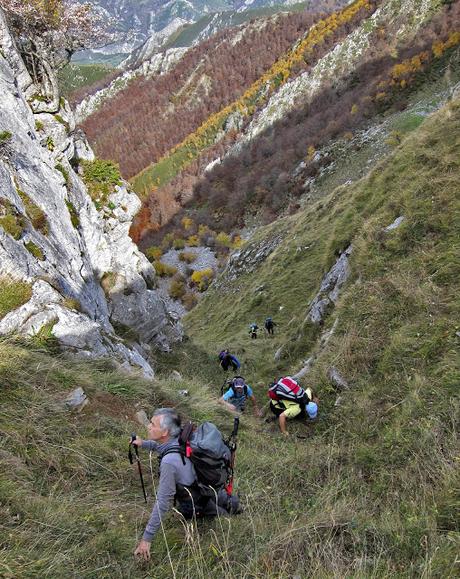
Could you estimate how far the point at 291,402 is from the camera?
8.21 metres

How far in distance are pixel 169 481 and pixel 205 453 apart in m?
0.40

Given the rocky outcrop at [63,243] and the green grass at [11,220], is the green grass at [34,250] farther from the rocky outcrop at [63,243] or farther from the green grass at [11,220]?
the green grass at [11,220]

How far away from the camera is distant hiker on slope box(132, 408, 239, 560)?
3.40 m

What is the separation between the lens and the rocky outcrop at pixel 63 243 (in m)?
8.37

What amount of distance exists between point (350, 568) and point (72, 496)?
2.98 metres

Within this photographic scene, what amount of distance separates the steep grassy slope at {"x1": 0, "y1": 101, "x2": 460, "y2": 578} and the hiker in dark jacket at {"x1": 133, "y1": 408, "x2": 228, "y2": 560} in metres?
0.24

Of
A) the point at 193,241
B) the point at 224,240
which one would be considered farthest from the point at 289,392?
the point at 193,241

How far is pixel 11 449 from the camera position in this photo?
4.59m

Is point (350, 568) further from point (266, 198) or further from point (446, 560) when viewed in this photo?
point (266, 198)

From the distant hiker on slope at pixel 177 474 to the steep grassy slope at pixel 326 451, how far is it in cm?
26

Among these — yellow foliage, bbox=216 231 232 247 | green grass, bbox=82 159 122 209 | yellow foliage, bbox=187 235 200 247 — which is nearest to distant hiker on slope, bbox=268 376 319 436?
green grass, bbox=82 159 122 209

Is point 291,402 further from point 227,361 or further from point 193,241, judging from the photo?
point 193,241

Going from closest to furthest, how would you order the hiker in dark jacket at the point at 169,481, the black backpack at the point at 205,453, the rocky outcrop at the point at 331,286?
1. the hiker in dark jacket at the point at 169,481
2. the black backpack at the point at 205,453
3. the rocky outcrop at the point at 331,286

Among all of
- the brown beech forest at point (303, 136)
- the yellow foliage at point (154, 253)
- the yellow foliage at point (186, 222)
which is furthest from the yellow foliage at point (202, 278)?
the yellow foliage at point (186, 222)
